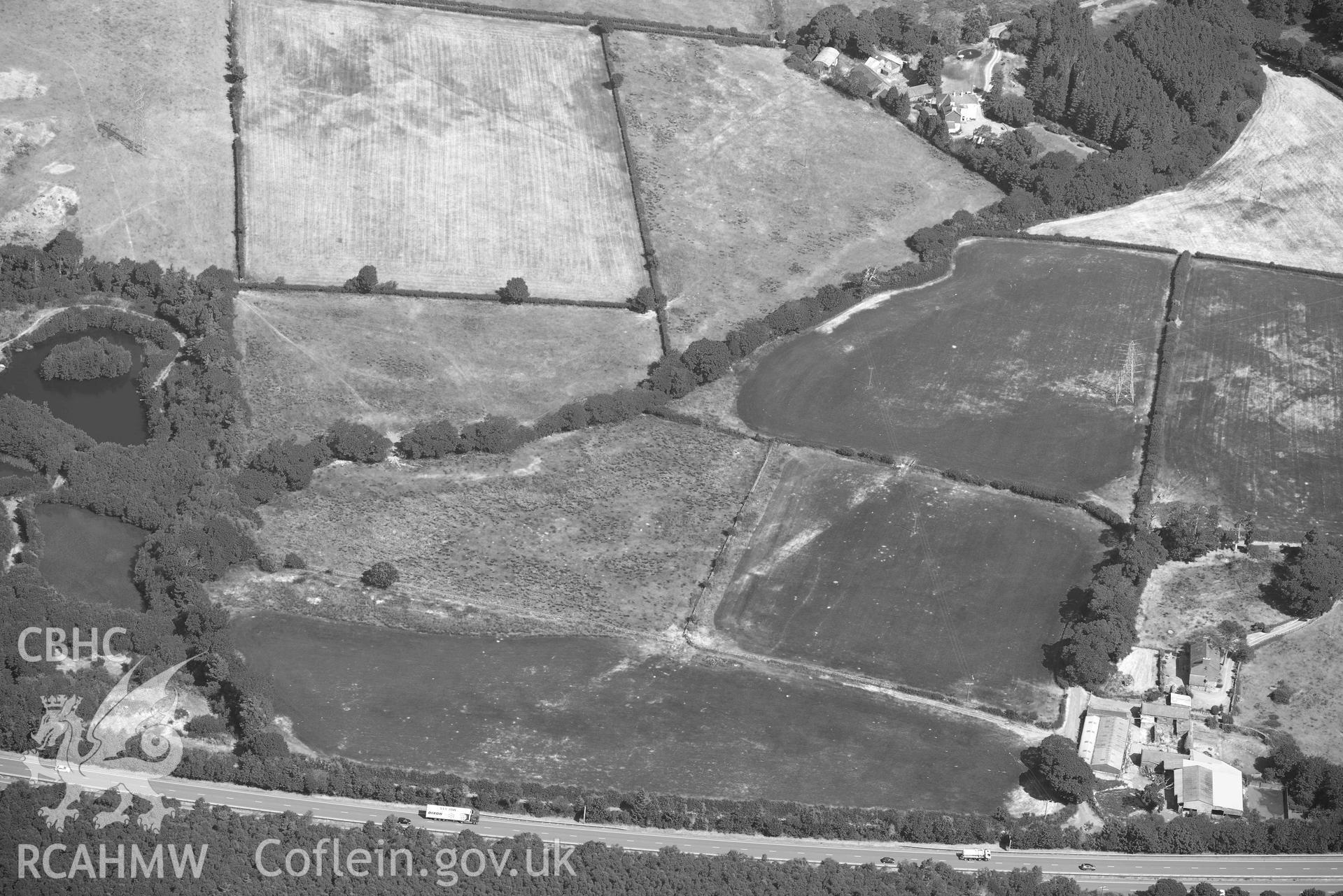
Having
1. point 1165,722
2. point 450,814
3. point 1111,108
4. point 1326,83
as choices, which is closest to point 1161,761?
point 1165,722

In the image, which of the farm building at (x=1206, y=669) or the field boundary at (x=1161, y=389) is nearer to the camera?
the farm building at (x=1206, y=669)

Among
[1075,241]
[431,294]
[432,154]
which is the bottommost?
[431,294]

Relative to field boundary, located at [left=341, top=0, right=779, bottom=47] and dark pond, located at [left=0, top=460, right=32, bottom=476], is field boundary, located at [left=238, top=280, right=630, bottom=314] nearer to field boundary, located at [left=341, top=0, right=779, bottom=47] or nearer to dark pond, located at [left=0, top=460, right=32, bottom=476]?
dark pond, located at [left=0, top=460, right=32, bottom=476]

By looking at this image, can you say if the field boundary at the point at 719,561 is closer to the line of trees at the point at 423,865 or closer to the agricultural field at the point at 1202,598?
the line of trees at the point at 423,865

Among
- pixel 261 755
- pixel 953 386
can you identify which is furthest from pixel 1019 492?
pixel 261 755

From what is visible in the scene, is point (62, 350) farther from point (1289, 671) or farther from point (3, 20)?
point (1289, 671)

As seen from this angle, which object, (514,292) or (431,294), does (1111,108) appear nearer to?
(514,292)

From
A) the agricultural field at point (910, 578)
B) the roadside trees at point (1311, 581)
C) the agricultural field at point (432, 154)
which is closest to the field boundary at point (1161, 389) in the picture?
the agricultural field at point (910, 578)

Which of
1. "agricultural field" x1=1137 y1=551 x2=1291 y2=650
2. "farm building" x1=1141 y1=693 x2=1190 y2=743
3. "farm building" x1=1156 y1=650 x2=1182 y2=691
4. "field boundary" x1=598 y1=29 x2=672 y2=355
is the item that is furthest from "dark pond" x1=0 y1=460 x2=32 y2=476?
"farm building" x1=1156 y1=650 x2=1182 y2=691
